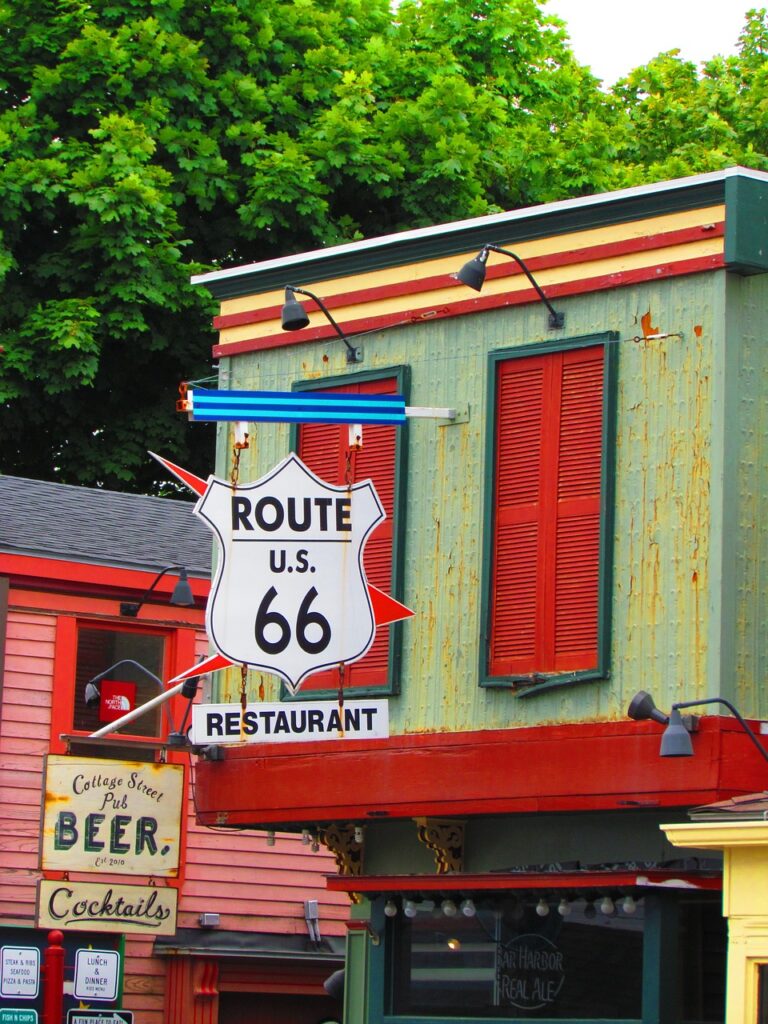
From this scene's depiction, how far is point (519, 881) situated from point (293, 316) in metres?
4.62

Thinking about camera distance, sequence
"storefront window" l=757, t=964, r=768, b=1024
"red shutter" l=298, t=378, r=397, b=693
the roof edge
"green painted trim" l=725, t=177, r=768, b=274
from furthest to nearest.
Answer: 1. "red shutter" l=298, t=378, r=397, b=693
2. the roof edge
3. "green painted trim" l=725, t=177, r=768, b=274
4. "storefront window" l=757, t=964, r=768, b=1024

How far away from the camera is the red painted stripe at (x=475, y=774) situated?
48.2ft

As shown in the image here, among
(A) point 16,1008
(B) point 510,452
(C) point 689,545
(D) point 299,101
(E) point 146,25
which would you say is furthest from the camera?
(D) point 299,101

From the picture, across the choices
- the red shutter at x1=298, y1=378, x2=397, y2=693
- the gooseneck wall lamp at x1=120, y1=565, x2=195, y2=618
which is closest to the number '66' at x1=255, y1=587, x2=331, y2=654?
the red shutter at x1=298, y1=378, x2=397, y2=693

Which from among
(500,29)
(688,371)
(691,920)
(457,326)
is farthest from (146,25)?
(691,920)

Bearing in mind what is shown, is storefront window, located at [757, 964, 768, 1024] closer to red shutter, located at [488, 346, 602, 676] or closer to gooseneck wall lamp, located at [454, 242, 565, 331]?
red shutter, located at [488, 346, 602, 676]

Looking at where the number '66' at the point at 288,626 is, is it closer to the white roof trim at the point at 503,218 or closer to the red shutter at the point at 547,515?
the red shutter at the point at 547,515

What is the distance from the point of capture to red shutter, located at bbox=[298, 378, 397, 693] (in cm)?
1691

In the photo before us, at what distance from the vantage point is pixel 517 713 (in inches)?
626

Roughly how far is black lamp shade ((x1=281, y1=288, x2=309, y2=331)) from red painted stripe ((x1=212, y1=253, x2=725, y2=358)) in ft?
3.07

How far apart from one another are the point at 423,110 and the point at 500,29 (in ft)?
9.70

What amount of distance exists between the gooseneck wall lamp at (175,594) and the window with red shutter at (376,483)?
11.0ft

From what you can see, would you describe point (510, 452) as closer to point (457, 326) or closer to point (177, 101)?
point (457, 326)

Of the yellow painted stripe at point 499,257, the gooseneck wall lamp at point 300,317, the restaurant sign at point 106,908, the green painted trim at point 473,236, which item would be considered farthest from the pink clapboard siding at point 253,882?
the gooseneck wall lamp at point 300,317
